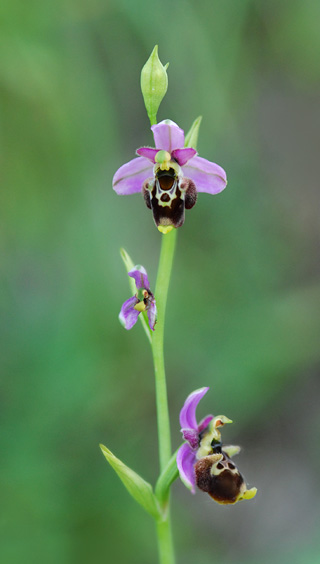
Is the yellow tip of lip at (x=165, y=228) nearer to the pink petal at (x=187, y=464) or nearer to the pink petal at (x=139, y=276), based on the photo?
the pink petal at (x=139, y=276)

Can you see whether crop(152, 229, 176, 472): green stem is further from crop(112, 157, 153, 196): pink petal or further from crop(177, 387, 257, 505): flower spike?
crop(112, 157, 153, 196): pink petal

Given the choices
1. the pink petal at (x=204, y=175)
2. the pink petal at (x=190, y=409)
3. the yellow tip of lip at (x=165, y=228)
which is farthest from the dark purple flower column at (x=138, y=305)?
the pink petal at (x=204, y=175)

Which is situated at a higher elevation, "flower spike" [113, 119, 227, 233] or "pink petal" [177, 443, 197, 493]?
"flower spike" [113, 119, 227, 233]

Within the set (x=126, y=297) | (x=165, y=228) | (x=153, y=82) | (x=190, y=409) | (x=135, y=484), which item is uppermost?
(x=126, y=297)

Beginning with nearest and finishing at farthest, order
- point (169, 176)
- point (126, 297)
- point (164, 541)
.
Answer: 1. point (169, 176)
2. point (164, 541)
3. point (126, 297)

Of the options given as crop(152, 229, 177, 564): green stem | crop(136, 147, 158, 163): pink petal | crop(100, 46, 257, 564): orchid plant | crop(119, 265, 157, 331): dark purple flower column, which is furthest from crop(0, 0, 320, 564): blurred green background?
crop(136, 147, 158, 163): pink petal

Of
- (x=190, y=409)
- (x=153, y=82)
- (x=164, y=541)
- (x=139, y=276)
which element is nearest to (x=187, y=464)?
(x=190, y=409)

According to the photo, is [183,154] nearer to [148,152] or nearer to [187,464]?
[148,152]
